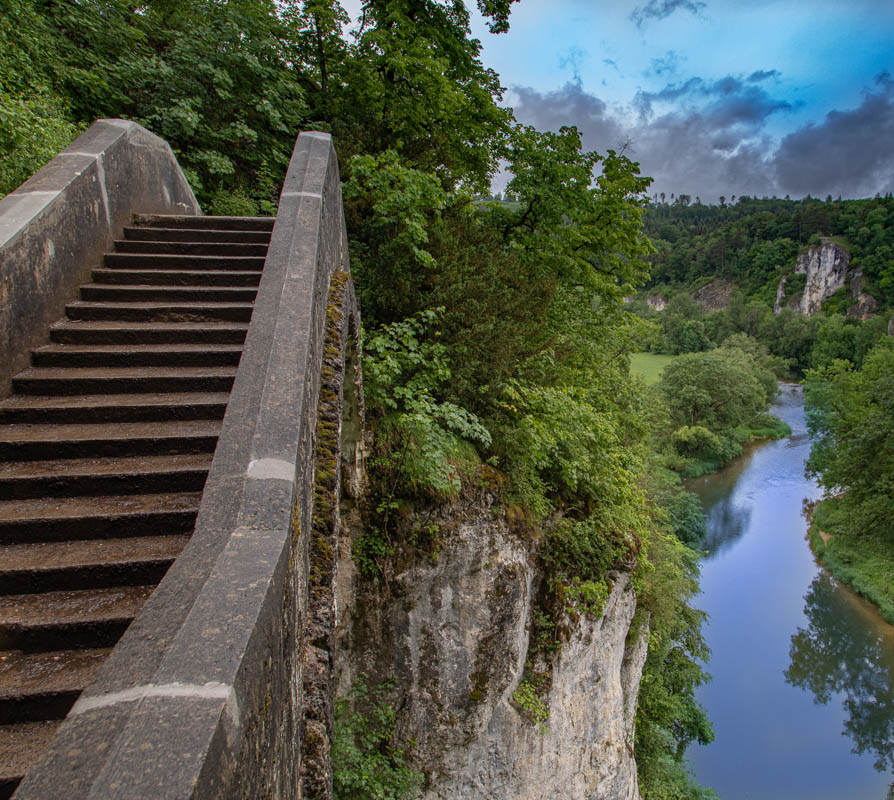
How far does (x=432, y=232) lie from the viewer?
774 cm

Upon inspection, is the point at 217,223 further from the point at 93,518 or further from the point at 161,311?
the point at 93,518

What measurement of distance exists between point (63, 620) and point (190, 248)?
4067 mm

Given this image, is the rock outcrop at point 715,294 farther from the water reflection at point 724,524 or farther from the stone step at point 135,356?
the stone step at point 135,356

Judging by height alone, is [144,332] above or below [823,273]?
below

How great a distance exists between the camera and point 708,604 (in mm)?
20297

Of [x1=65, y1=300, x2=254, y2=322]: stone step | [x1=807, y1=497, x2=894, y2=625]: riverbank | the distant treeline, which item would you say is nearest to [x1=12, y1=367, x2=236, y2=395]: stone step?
[x1=65, y1=300, x2=254, y2=322]: stone step

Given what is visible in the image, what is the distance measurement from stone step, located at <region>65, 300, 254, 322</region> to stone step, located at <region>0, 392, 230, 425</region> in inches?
37.9

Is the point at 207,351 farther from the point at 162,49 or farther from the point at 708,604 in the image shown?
the point at 708,604

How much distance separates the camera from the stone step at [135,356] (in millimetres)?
3830

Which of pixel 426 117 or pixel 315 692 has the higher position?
pixel 426 117

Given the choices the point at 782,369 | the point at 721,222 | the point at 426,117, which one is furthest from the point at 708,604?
the point at 721,222

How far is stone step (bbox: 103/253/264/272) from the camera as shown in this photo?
4984 mm

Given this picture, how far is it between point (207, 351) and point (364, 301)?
341 centimetres

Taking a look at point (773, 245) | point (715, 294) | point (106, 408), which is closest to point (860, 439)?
point (106, 408)
